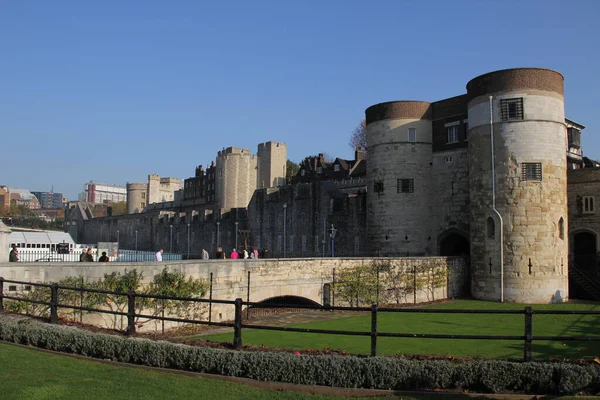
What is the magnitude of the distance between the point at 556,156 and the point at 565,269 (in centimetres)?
549

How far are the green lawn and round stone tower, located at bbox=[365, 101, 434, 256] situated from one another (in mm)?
9387

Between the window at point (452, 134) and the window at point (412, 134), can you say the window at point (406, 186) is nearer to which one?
the window at point (412, 134)

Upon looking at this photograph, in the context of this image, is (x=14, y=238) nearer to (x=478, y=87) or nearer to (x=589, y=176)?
(x=478, y=87)

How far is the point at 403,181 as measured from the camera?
32875 millimetres

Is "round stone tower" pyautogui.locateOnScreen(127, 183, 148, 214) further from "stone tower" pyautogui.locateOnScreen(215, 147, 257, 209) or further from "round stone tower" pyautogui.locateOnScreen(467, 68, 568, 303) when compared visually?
"round stone tower" pyautogui.locateOnScreen(467, 68, 568, 303)

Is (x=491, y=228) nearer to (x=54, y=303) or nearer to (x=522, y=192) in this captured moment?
(x=522, y=192)

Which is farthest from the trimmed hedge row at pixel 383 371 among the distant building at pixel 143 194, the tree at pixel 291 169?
the distant building at pixel 143 194

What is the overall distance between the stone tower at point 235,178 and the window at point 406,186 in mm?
43794

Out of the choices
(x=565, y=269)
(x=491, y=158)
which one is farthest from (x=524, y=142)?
(x=565, y=269)

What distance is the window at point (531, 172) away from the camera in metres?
25.9

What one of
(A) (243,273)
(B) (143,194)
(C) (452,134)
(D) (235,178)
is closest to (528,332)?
(A) (243,273)

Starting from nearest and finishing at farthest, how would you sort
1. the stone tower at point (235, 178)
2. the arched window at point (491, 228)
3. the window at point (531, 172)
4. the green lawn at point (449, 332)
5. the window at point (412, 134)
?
1. the green lawn at point (449, 332)
2. the window at point (531, 172)
3. the arched window at point (491, 228)
4. the window at point (412, 134)
5. the stone tower at point (235, 178)

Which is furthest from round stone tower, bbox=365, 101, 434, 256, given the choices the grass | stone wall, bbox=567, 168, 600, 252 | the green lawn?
the grass

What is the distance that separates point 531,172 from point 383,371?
2131 cm
